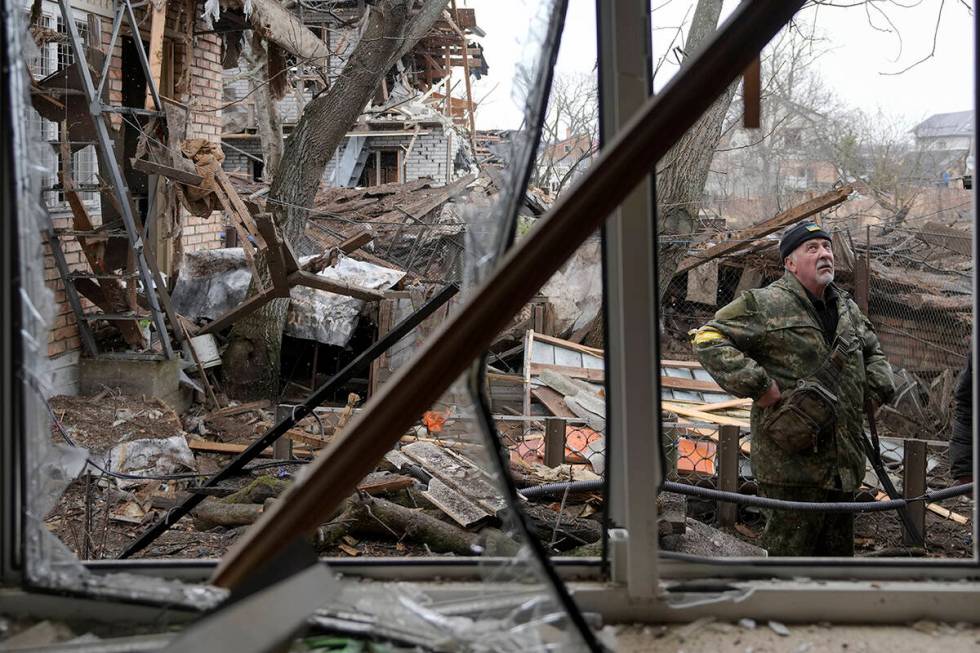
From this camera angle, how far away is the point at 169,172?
6.50 m

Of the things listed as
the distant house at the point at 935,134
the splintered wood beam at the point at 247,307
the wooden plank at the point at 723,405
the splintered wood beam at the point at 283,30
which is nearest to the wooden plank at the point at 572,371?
the wooden plank at the point at 723,405

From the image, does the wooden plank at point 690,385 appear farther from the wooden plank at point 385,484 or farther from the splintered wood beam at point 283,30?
the splintered wood beam at point 283,30

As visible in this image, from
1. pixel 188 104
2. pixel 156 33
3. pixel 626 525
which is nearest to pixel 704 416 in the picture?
pixel 188 104

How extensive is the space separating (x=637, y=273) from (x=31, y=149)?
1019 mm

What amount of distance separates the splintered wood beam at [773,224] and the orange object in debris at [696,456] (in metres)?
1.78

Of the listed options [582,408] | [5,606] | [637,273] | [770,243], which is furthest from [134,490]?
[770,243]

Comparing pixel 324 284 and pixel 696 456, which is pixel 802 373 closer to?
pixel 696 456

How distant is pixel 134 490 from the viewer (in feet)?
19.9

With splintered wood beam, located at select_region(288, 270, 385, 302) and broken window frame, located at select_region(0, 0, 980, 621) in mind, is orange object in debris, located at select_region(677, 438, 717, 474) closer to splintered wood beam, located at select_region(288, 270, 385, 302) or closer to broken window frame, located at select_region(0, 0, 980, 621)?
splintered wood beam, located at select_region(288, 270, 385, 302)

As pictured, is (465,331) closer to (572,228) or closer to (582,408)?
(572,228)

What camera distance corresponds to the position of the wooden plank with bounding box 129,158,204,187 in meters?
6.43

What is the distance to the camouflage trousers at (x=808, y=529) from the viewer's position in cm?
423

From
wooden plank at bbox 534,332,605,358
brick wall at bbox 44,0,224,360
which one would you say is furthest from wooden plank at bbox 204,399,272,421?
wooden plank at bbox 534,332,605,358

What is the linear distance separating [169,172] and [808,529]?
5.30 meters
